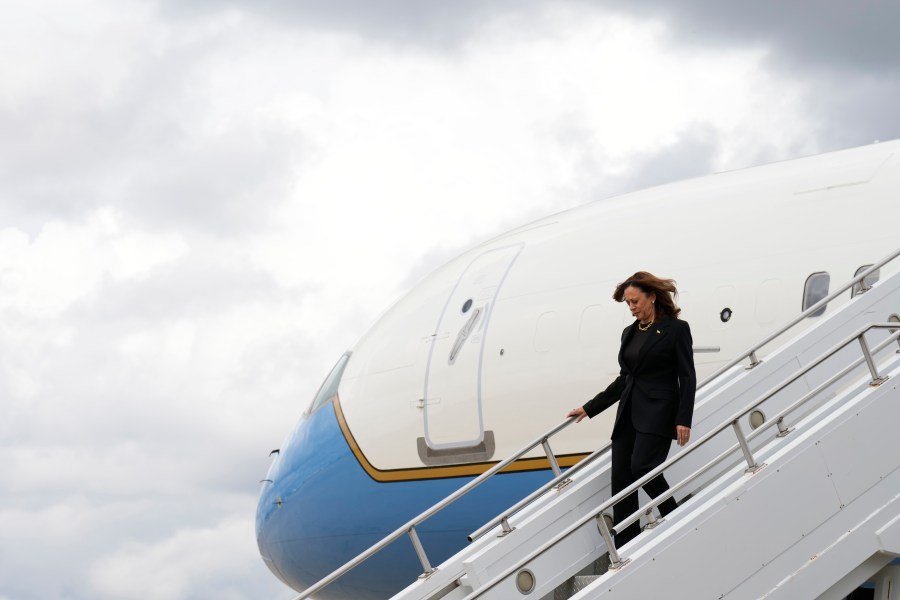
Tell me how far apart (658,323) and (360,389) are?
508cm

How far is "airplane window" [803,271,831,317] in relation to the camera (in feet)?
23.3

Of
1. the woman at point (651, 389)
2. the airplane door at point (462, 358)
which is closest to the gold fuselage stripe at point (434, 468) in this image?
the airplane door at point (462, 358)

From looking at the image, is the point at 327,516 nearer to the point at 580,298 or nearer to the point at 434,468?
the point at 434,468

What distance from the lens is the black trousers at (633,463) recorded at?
566 cm

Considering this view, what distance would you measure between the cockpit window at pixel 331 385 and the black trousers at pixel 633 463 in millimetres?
5428

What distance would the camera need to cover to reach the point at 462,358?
30.6 feet

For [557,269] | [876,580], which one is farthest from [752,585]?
[557,269]

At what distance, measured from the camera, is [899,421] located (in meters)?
5.14

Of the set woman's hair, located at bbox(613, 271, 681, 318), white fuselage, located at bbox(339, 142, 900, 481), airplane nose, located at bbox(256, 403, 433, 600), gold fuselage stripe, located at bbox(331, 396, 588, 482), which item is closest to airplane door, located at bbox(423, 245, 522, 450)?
white fuselage, located at bbox(339, 142, 900, 481)

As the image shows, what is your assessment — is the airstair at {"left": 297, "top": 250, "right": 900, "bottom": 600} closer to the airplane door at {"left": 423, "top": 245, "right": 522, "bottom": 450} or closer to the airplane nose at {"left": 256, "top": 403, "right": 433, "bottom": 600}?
the airplane door at {"left": 423, "top": 245, "right": 522, "bottom": 450}

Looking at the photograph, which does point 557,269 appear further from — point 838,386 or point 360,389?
point 838,386

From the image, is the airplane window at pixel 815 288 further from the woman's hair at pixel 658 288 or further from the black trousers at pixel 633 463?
the black trousers at pixel 633 463

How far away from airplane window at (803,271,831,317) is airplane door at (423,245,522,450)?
110 inches

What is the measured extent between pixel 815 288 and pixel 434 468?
11.6 feet
